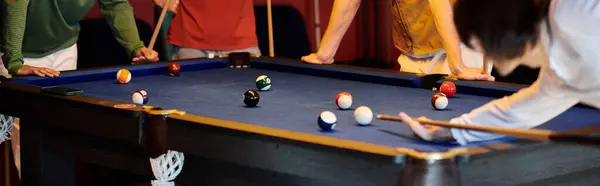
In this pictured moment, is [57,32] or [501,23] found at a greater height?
[501,23]

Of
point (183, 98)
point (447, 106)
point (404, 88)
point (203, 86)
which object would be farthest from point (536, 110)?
point (203, 86)

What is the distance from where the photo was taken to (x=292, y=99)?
302 centimetres

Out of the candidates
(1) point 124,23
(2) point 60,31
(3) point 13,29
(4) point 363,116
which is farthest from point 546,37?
(2) point 60,31

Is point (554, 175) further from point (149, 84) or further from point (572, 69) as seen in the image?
point (149, 84)

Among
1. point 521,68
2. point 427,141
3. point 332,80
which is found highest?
point 427,141

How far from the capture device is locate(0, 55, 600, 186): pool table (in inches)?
83.8

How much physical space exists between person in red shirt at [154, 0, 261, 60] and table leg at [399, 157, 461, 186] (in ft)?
9.99

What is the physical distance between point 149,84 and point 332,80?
2.24 ft

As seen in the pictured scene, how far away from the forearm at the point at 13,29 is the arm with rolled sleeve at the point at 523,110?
2099 mm

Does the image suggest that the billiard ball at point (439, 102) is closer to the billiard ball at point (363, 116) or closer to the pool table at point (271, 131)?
the pool table at point (271, 131)

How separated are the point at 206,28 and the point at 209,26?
2 cm

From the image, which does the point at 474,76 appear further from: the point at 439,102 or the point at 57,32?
the point at 57,32

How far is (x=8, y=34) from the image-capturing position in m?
3.76

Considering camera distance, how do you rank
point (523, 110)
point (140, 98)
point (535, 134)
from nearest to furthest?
point (535, 134) → point (523, 110) → point (140, 98)
